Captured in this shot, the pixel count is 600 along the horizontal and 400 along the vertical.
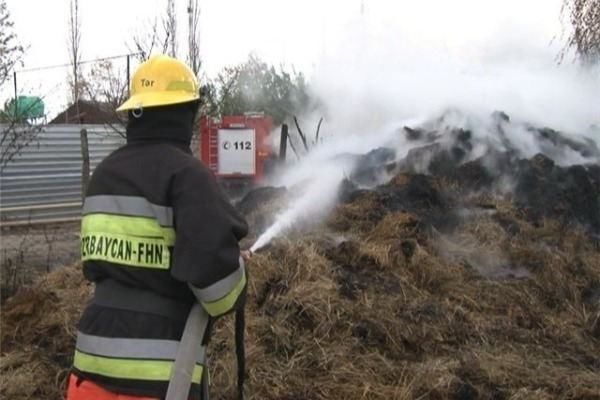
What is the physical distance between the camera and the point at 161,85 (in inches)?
100

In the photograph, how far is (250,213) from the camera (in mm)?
8070

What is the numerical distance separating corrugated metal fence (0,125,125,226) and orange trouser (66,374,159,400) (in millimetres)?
10993

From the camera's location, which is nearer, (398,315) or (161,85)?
(161,85)

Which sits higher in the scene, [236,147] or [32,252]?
[236,147]

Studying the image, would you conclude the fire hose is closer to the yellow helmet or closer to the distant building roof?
the yellow helmet

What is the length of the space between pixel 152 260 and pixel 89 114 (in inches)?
843

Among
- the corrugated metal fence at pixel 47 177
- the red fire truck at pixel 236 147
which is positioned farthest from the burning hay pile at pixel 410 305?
the corrugated metal fence at pixel 47 177

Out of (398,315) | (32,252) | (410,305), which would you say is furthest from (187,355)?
(32,252)

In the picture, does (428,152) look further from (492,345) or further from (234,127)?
(234,127)

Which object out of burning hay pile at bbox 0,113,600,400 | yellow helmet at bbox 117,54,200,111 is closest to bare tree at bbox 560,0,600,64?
burning hay pile at bbox 0,113,600,400

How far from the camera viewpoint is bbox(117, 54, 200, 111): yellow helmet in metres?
2.50

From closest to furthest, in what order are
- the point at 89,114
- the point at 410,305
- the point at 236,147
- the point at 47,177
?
the point at 410,305, the point at 47,177, the point at 236,147, the point at 89,114

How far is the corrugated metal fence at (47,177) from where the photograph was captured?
1347cm

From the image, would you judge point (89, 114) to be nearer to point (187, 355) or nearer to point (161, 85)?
point (161, 85)
